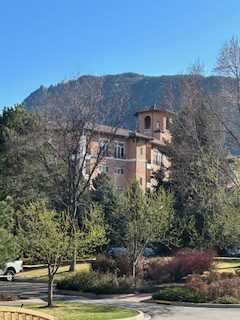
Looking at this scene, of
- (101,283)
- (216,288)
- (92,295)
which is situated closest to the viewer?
(216,288)

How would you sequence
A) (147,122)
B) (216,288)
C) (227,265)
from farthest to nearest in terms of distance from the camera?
(147,122), (227,265), (216,288)

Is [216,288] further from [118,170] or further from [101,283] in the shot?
[118,170]

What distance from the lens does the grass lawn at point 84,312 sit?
17.1 meters

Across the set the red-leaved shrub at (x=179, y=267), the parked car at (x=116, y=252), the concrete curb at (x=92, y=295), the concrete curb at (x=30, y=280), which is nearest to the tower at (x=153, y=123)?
the parked car at (x=116, y=252)

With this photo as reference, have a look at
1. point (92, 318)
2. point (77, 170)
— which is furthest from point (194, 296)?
point (77, 170)

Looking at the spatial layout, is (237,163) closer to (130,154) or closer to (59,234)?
(59,234)

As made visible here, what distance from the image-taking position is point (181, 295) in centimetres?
2236

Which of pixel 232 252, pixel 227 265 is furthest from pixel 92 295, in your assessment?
pixel 232 252

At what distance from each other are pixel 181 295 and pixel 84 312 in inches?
213

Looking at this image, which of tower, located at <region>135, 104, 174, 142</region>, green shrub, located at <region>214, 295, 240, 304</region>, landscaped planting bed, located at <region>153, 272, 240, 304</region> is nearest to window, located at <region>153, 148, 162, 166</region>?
tower, located at <region>135, 104, 174, 142</region>

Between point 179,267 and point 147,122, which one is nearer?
point 179,267

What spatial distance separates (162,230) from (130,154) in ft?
147

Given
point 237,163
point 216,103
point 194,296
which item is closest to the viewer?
point 194,296

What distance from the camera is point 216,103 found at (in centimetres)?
3900
